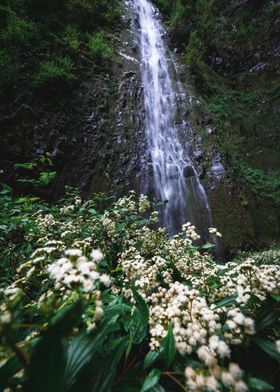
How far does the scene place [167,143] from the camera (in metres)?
8.62

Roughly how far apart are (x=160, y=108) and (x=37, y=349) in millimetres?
9441

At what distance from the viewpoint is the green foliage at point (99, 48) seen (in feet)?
28.1

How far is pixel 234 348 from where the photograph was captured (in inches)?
40.5

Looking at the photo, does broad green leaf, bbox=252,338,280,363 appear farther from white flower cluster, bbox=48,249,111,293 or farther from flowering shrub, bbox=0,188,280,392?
white flower cluster, bbox=48,249,111,293

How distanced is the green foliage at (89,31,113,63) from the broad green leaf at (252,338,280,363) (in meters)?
9.64

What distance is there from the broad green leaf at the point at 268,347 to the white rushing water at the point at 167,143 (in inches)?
203

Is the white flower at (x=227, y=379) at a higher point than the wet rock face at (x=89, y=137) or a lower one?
lower

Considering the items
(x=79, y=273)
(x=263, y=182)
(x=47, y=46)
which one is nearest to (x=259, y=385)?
(x=79, y=273)

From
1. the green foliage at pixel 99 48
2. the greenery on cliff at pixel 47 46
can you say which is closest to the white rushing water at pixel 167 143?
the green foliage at pixel 99 48

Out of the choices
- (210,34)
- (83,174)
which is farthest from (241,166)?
(210,34)

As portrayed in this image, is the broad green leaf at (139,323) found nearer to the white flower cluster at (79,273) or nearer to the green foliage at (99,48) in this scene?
the white flower cluster at (79,273)

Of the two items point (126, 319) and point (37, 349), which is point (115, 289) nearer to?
point (126, 319)

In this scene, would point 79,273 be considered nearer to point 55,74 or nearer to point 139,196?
point 139,196

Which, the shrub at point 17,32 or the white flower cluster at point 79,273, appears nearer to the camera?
the white flower cluster at point 79,273
